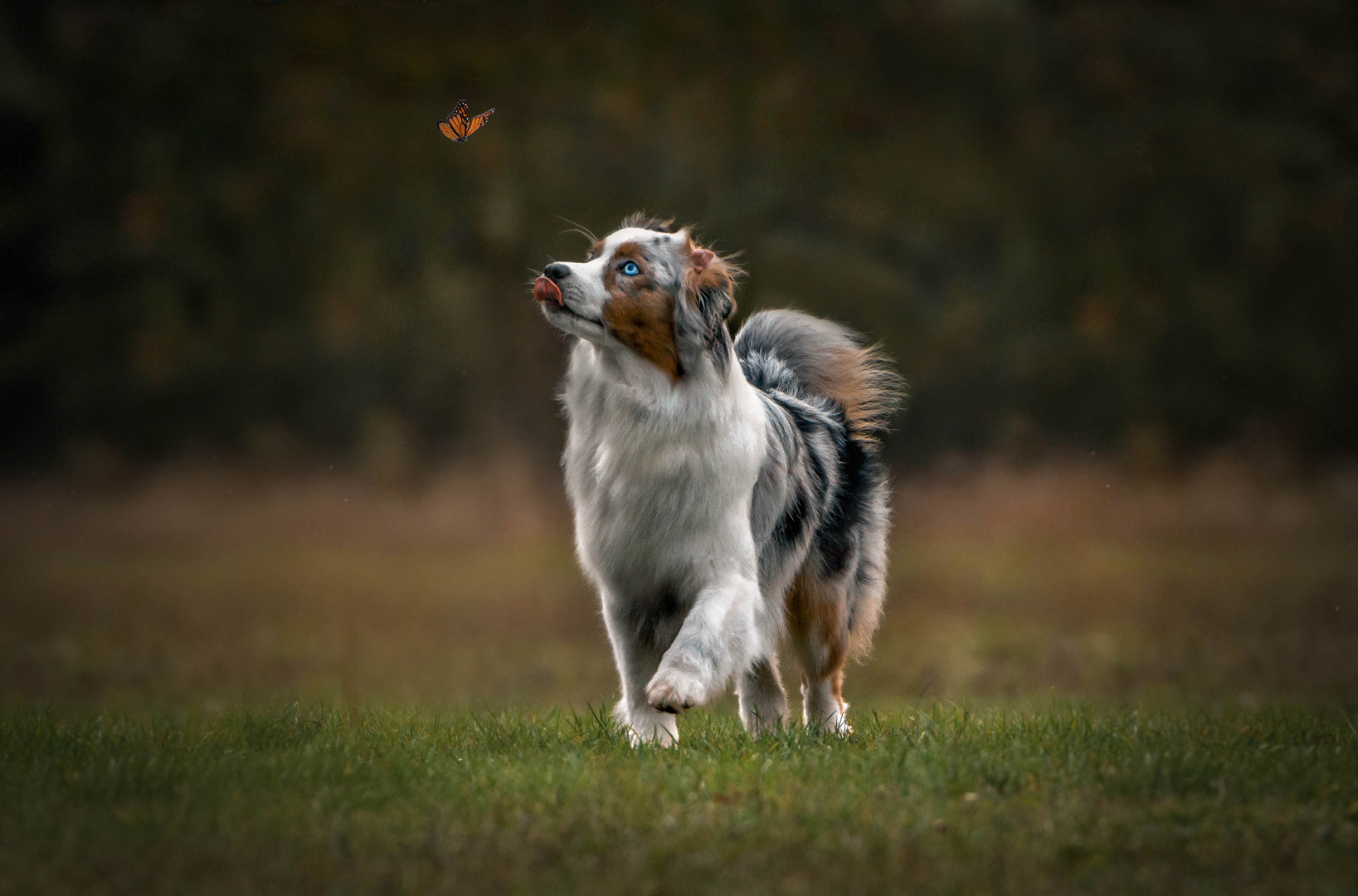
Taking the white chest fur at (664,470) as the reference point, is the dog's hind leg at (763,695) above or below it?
below

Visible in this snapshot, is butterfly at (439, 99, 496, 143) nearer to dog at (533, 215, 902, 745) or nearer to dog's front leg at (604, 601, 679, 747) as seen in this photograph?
dog at (533, 215, 902, 745)

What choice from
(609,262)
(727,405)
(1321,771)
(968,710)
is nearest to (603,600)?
(727,405)

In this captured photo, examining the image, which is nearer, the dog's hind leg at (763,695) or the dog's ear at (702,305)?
the dog's ear at (702,305)

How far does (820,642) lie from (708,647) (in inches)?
51.2

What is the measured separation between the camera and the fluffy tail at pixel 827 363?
6.65 m

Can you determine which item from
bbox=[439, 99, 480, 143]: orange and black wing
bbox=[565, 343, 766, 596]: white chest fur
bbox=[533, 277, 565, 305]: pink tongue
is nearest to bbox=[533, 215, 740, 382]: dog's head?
bbox=[533, 277, 565, 305]: pink tongue

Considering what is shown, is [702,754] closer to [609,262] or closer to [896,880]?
[896,880]

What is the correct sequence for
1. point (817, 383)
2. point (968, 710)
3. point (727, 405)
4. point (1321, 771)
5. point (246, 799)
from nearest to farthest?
point (246, 799) < point (1321, 771) < point (727, 405) < point (968, 710) < point (817, 383)

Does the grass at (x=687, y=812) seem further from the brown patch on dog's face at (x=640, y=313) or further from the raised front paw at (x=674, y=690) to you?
the brown patch on dog's face at (x=640, y=313)

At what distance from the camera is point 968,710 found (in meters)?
5.91

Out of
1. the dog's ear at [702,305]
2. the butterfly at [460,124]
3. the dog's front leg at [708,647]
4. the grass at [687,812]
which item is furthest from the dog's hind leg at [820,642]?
the butterfly at [460,124]

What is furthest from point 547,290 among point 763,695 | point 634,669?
point 763,695

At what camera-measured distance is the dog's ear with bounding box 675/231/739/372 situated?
503cm

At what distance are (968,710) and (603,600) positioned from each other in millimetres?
1865
